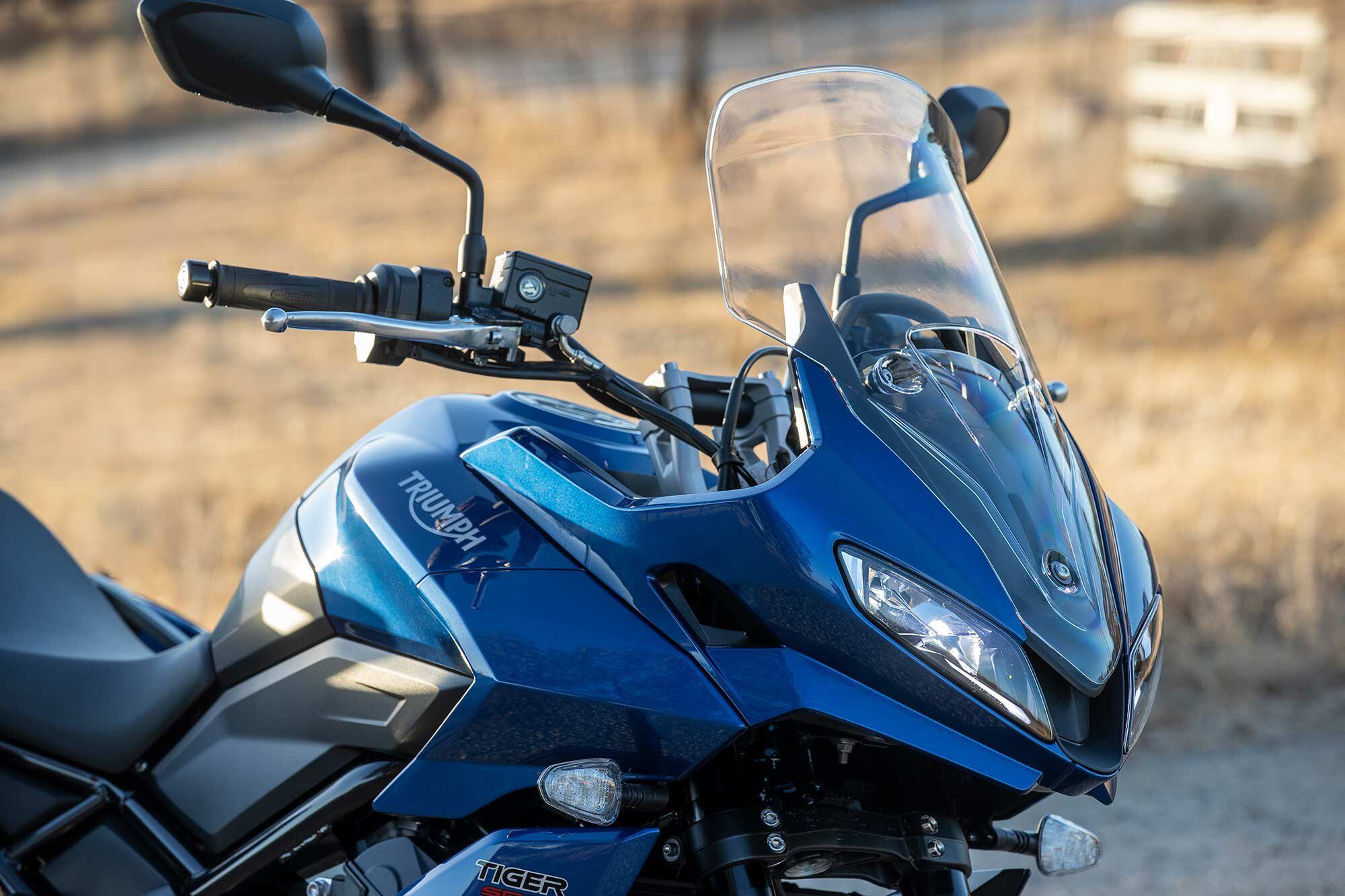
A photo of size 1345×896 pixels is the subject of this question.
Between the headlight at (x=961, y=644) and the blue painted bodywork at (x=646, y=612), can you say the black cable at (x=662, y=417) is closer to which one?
the blue painted bodywork at (x=646, y=612)

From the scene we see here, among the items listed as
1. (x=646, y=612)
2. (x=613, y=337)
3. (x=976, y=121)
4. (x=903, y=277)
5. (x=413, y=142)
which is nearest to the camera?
(x=646, y=612)

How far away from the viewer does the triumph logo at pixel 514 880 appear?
150cm

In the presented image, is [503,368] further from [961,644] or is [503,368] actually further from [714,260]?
[714,260]

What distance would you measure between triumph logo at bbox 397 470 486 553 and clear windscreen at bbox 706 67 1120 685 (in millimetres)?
439

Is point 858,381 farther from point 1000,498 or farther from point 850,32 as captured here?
point 850,32

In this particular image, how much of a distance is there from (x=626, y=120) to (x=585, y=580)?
52.1 ft

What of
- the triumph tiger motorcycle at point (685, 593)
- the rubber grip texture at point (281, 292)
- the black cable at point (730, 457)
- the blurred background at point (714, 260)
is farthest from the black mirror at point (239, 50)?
the blurred background at point (714, 260)

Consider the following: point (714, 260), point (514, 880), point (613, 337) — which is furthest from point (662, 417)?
point (714, 260)

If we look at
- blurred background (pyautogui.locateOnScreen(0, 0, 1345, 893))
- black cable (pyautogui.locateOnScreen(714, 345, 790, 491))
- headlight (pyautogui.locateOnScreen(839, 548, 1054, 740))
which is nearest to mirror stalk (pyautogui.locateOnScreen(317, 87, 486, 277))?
black cable (pyautogui.locateOnScreen(714, 345, 790, 491))

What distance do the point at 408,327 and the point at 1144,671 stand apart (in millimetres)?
962

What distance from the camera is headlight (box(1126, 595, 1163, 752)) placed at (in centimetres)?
152

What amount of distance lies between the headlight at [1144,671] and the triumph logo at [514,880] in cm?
66

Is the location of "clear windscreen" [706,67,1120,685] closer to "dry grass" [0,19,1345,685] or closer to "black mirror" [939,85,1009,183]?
"black mirror" [939,85,1009,183]

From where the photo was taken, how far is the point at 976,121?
2.11 metres
